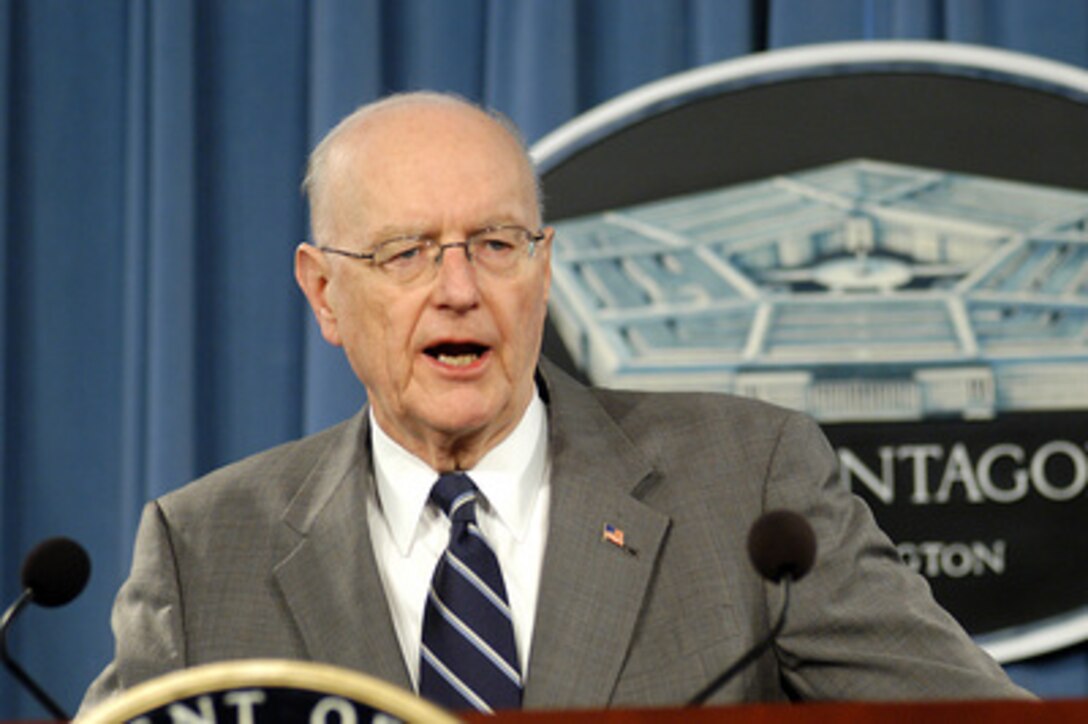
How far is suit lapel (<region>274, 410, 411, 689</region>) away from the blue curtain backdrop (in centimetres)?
89

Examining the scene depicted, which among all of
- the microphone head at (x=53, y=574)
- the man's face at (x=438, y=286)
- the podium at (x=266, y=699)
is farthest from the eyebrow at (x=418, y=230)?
the podium at (x=266, y=699)

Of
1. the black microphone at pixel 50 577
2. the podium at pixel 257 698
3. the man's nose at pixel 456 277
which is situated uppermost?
the man's nose at pixel 456 277

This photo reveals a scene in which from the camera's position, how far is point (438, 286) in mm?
1588

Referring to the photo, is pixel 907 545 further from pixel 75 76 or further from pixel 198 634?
pixel 75 76

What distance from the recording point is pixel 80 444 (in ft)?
8.84

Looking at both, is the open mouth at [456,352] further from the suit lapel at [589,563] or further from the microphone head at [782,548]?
the microphone head at [782,548]

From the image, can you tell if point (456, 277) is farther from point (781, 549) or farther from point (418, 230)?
point (781, 549)

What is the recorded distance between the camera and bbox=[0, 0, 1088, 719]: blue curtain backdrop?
262 cm

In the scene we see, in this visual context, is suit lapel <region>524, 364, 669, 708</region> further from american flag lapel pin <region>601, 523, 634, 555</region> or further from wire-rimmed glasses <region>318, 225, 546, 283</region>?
wire-rimmed glasses <region>318, 225, 546, 283</region>

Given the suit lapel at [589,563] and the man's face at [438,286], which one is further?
the man's face at [438,286]

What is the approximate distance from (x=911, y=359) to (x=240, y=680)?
1732 mm

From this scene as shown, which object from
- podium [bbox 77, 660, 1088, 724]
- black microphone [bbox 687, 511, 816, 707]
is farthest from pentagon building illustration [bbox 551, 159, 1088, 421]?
podium [bbox 77, 660, 1088, 724]

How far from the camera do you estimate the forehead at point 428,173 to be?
162cm

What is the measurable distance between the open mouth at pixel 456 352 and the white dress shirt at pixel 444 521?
0.35 ft
